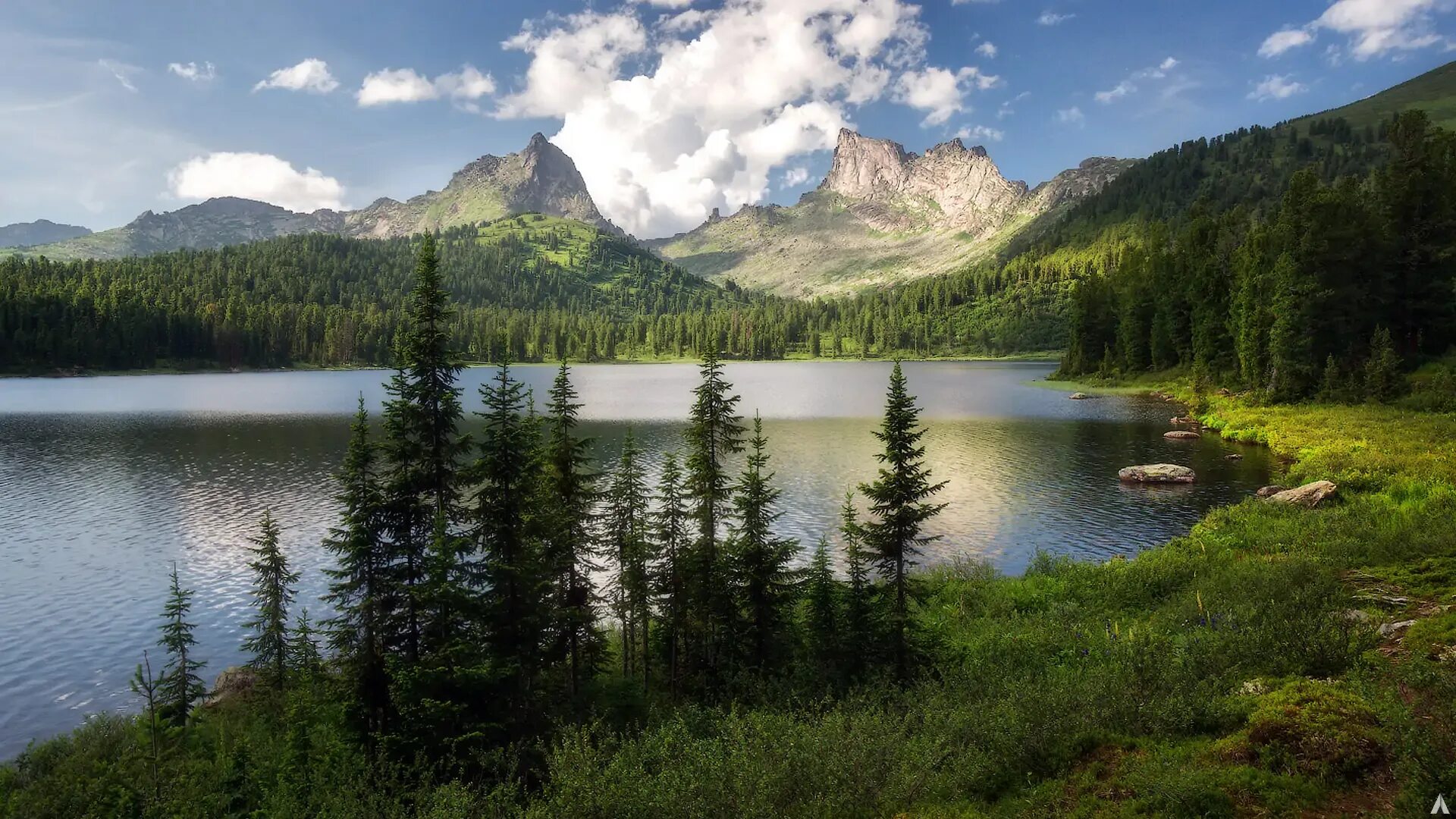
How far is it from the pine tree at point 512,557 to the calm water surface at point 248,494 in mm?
16683

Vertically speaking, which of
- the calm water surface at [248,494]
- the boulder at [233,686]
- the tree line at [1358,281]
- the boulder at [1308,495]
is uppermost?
the tree line at [1358,281]

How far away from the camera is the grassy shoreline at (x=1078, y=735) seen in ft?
36.8

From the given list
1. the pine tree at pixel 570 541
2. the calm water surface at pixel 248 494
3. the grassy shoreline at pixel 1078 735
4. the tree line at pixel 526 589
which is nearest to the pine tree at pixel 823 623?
the tree line at pixel 526 589

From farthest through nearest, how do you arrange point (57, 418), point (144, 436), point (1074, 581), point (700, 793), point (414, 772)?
point (57, 418), point (144, 436), point (1074, 581), point (414, 772), point (700, 793)

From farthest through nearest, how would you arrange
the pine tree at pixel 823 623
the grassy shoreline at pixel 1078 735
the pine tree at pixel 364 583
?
the pine tree at pixel 823 623
the pine tree at pixel 364 583
the grassy shoreline at pixel 1078 735

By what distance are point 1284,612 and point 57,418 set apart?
13135 centimetres

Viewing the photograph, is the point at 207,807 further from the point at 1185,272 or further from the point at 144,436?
the point at 1185,272

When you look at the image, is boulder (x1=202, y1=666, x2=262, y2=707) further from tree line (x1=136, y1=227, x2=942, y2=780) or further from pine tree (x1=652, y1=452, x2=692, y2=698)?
pine tree (x1=652, y1=452, x2=692, y2=698)

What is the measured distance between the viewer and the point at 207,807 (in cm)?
1549

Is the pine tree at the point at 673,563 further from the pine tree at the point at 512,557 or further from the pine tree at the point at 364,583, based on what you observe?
the pine tree at the point at 364,583

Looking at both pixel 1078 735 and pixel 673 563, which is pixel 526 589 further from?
pixel 1078 735

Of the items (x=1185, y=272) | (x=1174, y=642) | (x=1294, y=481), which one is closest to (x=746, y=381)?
(x=1185, y=272)

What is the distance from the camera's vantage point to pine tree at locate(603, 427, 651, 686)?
2588cm

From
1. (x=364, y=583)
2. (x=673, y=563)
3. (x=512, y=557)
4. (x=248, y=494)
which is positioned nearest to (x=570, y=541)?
(x=512, y=557)
